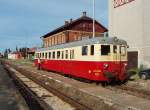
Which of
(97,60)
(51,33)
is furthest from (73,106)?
(51,33)

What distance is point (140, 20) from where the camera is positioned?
3216 cm

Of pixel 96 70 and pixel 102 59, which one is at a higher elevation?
pixel 102 59

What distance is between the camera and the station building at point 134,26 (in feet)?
104

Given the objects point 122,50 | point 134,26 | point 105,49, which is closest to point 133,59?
point 134,26

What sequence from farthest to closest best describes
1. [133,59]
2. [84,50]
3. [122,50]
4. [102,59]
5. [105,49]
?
[133,59] → [84,50] → [122,50] → [105,49] → [102,59]

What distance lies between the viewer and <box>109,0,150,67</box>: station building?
31.5m

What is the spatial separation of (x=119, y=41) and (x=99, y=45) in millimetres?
1550

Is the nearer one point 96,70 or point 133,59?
point 96,70

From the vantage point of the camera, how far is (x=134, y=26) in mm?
33250

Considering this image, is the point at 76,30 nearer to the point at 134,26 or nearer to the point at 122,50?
the point at 134,26

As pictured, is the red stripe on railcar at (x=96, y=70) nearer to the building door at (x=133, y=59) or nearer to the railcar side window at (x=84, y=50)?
the railcar side window at (x=84, y=50)

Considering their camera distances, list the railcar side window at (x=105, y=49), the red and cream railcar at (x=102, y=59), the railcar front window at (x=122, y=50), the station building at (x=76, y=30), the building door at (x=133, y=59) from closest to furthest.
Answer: the red and cream railcar at (x=102, y=59) < the railcar side window at (x=105, y=49) < the railcar front window at (x=122, y=50) < the building door at (x=133, y=59) < the station building at (x=76, y=30)

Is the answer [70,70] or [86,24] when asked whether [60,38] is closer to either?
[86,24]

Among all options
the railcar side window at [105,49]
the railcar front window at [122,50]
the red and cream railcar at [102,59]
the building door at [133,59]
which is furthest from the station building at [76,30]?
the railcar side window at [105,49]
